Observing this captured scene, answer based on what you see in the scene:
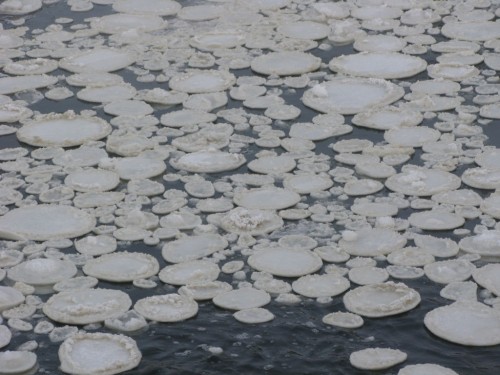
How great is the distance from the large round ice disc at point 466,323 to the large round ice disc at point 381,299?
0.32ft

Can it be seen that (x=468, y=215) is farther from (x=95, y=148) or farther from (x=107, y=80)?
(x=107, y=80)

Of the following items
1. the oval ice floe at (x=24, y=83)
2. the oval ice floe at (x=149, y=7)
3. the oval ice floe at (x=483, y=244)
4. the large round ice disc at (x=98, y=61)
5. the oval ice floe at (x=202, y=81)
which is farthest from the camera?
the oval ice floe at (x=149, y=7)

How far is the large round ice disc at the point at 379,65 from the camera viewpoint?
5.75m

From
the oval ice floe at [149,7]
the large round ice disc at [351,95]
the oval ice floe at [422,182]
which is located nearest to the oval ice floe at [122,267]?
the oval ice floe at [422,182]

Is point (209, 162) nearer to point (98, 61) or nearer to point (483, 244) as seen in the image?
point (483, 244)

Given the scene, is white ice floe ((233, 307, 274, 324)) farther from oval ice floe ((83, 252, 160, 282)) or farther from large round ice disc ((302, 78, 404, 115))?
large round ice disc ((302, 78, 404, 115))

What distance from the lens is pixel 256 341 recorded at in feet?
11.8

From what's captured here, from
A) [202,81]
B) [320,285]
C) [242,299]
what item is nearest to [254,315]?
[242,299]

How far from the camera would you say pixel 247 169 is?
4.78m

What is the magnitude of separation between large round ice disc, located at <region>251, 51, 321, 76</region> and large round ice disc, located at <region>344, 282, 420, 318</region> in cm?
221

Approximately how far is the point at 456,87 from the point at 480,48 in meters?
0.68

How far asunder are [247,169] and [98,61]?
1.63m

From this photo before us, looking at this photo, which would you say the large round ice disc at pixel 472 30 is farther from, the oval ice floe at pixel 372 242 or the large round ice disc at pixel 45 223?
the large round ice disc at pixel 45 223

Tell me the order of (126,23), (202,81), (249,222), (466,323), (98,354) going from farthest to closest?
(126,23) < (202,81) < (249,222) < (466,323) < (98,354)
